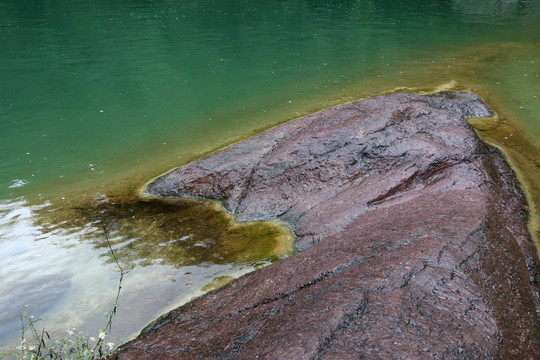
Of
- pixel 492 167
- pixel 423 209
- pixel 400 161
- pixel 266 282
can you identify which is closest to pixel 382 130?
pixel 400 161

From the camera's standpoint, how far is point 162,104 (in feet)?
41.7

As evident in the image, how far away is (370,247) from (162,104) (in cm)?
958

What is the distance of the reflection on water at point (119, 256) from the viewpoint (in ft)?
17.0

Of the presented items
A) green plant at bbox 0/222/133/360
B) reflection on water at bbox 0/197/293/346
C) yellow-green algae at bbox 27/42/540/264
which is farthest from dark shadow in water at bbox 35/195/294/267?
green plant at bbox 0/222/133/360

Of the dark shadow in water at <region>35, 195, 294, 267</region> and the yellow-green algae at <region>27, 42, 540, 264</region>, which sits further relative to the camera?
the yellow-green algae at <region>27, 42, 540, 264</region>

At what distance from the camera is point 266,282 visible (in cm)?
431

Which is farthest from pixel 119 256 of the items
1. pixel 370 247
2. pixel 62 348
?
pixel 370 247

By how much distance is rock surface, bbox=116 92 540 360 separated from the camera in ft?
10.1

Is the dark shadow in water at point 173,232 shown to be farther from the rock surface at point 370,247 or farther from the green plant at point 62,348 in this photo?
the green plant at point 62,348

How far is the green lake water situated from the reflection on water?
23 mm

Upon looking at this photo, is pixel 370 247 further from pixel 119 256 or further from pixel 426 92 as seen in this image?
pixel 426 92

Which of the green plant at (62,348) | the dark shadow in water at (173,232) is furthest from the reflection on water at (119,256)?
the green plant at (62,348)

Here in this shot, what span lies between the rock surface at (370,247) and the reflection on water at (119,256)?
37 cm

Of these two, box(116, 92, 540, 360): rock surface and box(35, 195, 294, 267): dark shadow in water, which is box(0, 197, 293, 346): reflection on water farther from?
box(116, 92, 540, 360): rock surface
